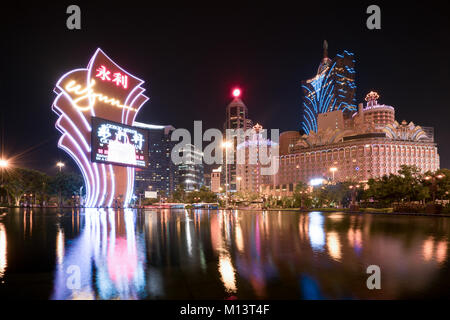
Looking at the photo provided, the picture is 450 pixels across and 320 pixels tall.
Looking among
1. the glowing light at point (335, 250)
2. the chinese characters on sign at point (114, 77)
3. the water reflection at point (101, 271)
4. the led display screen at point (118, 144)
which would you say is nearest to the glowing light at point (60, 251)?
the water reflection at point (101, 271)

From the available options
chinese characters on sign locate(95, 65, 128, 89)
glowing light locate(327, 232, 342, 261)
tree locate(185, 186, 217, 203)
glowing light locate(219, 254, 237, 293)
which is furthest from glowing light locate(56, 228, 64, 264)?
tree locate(185, 186, 217, 203)

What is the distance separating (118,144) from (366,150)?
9947 cm

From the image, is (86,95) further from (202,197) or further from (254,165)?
(254,165)

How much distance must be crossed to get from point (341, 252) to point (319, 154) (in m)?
133

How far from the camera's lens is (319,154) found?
5413 inches

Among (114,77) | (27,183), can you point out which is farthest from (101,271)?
(27,183)

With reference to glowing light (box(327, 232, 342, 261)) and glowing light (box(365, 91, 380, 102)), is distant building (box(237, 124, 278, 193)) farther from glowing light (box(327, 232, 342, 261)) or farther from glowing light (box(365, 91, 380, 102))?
glowing light (box(327, 232, 342, 261))

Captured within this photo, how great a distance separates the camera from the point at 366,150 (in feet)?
389

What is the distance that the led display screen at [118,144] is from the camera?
47562 millimetres

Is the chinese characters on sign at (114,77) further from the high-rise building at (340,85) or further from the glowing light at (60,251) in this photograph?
the high-rise building at (340,85)

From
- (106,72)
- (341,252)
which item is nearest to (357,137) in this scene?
(106,72)

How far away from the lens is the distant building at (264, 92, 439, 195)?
118 meters

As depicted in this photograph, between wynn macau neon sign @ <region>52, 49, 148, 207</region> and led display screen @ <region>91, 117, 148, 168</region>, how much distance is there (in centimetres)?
17

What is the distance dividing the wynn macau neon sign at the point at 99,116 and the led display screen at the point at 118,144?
0.17 m
